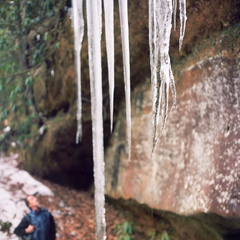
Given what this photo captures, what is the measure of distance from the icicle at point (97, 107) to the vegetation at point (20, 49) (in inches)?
36.3

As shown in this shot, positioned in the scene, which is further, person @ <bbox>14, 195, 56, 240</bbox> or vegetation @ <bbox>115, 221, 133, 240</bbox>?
Answer: vegetation @ <bbox>115, 221, 133, 240</bbox>

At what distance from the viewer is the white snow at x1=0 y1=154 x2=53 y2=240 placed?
3436 millimetres

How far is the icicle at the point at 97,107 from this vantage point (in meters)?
3.38

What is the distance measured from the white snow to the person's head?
39mm

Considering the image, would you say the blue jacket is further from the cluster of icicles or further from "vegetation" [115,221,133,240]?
"vegetation" [115,221,133,240]

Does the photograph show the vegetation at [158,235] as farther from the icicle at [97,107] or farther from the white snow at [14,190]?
the white snow at [14,190]

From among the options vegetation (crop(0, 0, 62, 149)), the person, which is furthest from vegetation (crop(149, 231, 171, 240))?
vegetation (crop(0, 0, 62, 149))

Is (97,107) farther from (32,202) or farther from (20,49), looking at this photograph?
(20,49)

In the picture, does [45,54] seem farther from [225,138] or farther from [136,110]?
[225,138]

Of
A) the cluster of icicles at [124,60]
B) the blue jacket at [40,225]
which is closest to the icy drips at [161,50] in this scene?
the cluster of icicles at [124,60]

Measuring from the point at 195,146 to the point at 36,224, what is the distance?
5.23ft

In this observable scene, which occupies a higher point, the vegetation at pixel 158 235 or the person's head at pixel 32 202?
the person's head at pixel 32 202

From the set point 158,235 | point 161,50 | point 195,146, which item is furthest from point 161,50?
point 158,235

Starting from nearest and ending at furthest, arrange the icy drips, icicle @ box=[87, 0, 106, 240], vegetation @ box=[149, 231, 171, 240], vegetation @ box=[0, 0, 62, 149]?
the icy drips, icicle @ box=[87, 0, 106, 240], vegetation @ box=[149, 231, 171, 240], vegetation @ box=[0, 0, 62, 149]
